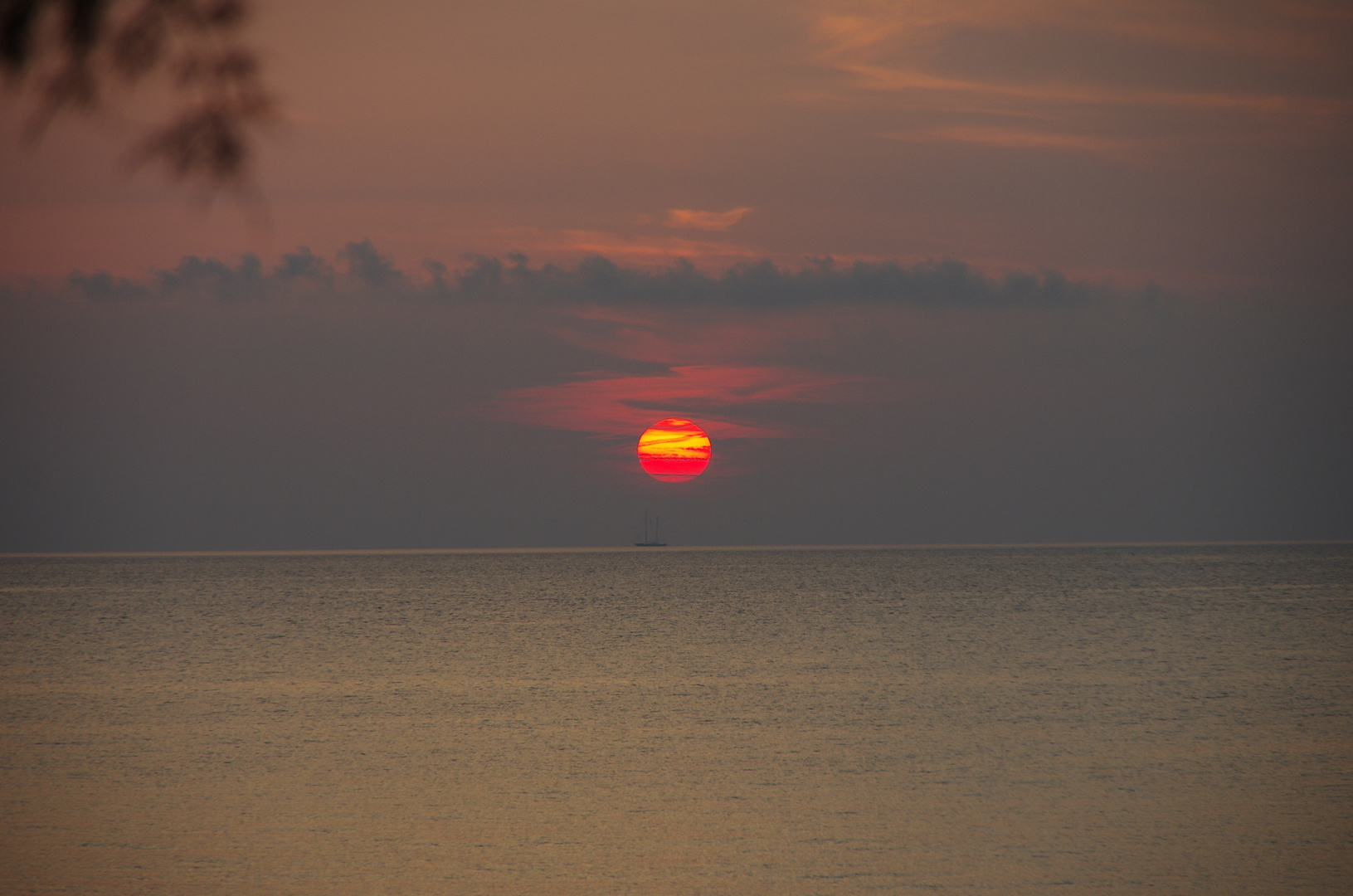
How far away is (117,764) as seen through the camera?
69.7ft

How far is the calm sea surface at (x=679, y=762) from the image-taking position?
46.6 feet

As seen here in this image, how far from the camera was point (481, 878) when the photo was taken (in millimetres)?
13766

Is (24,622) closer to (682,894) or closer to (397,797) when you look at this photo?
(397,797)

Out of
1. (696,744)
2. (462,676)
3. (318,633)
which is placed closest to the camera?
(696,744)

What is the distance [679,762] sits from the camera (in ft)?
69.5

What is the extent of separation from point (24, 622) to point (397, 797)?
60885 mm

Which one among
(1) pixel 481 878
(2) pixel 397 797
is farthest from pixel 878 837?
(2) pixel 397 797

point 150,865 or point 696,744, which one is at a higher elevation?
point 696,744

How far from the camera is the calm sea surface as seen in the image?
14.2m

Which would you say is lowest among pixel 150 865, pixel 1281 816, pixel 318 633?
pixel 150 865

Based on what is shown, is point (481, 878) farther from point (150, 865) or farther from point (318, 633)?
point (318, 633)

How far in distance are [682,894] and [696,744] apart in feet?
33.2

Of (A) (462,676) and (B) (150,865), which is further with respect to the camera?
(A) (462,676)

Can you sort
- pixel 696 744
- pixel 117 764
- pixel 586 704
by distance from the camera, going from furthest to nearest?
pixel 586 704
pixel 696 744
pixel 117 764
